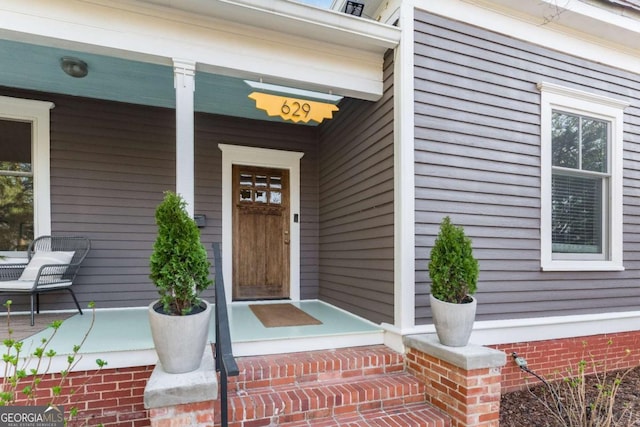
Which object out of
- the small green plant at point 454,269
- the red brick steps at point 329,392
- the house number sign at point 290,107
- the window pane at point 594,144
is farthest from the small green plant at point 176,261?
A: the window pane at point 594,144

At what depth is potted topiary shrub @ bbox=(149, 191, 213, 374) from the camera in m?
1.92

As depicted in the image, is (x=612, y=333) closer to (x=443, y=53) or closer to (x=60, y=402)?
(x=443, y=53)

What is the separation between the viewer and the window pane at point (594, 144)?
12.3 feet

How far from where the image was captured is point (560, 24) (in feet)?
11.6

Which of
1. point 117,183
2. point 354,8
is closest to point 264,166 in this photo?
point 117,183

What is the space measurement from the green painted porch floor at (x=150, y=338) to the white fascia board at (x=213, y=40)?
2185 millimetres

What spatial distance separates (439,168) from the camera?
3.07 metres

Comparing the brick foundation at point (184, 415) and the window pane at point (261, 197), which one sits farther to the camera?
the window pane at point (261, 197)

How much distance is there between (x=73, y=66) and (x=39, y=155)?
1.19m

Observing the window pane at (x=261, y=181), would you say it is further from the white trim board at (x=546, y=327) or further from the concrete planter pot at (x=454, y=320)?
the concrete planter pot at (x=454, y=320)

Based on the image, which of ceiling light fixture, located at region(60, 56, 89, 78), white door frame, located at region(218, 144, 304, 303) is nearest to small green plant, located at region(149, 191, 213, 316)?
ceiling light fixture, located at region(60, 56, 89, 78)

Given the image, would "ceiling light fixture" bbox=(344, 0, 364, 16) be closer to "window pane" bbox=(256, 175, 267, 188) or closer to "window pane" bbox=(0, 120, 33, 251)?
"window pane" bbox=(256, 175, 267, 188)

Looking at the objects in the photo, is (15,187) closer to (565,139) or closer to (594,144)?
(565,139)

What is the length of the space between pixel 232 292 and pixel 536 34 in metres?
4.54
